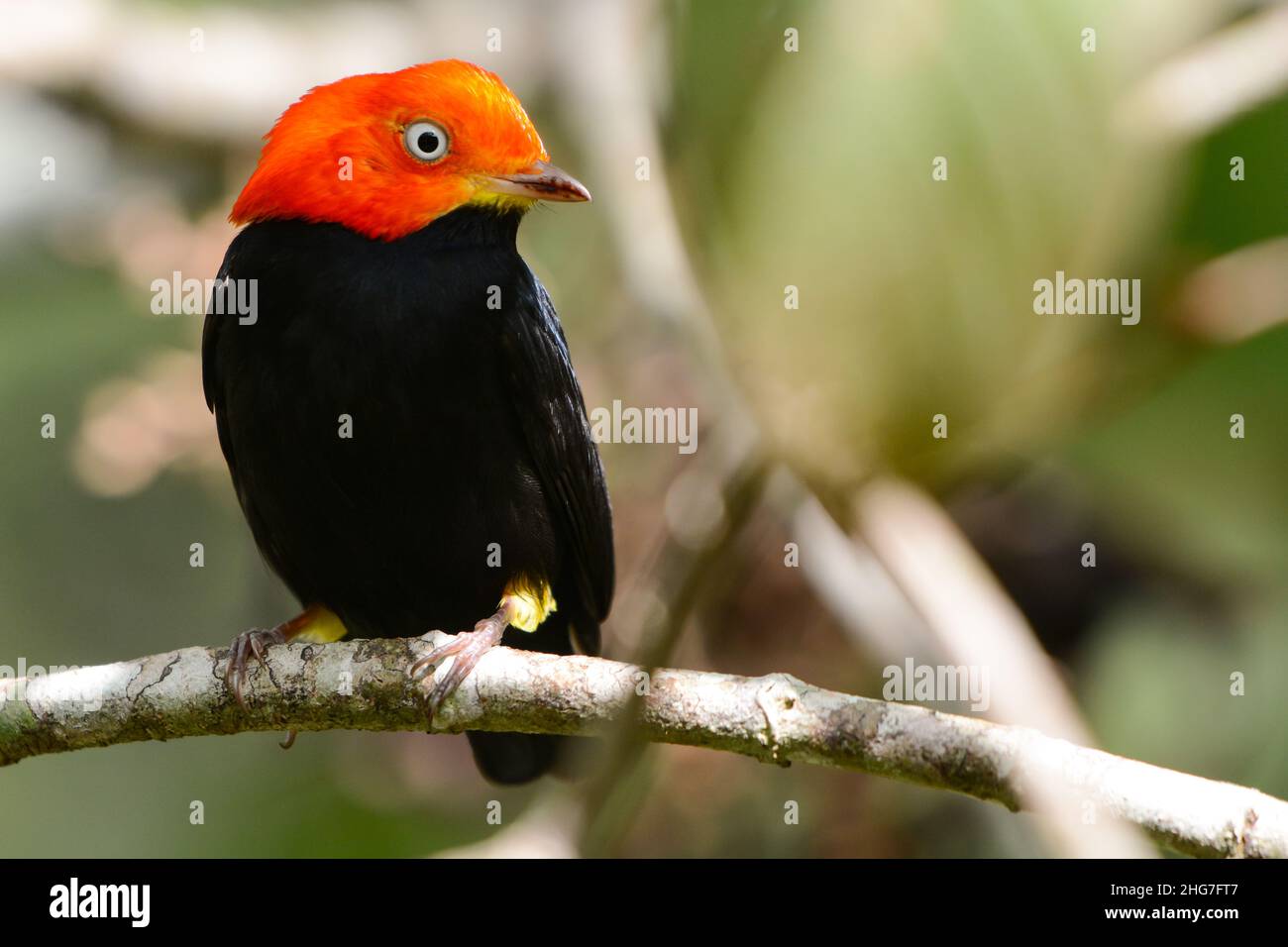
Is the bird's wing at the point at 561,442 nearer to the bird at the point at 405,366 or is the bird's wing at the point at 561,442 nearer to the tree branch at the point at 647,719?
the bird at the point at 405,366

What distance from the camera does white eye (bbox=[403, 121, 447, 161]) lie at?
4.31 metres

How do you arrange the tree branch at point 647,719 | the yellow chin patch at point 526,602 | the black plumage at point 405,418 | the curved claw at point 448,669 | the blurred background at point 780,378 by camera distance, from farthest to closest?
1. the yellow chin patch at point 526,602
2. the black plumage at point 405,418
3. the curved claw at point 448,669
4. the blurred background at point 780,378
5. the tree branch at point 647,719

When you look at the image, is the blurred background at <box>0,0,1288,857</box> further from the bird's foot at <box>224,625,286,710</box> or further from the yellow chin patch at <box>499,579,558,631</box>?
the bird's foot at <box>224,625,286,710</box>

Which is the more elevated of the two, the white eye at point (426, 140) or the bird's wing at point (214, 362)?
the white eye at point (426, 140)

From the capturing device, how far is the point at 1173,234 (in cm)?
478

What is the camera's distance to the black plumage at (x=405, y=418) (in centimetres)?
411

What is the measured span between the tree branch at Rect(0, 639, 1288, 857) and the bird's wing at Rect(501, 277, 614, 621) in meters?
0.89

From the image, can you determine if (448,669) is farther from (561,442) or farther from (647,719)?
(561,442)

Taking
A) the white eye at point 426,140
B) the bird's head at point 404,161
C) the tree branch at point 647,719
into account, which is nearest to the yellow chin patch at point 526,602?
the tree branch at point 647,719

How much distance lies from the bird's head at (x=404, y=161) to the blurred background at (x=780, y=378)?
47cm

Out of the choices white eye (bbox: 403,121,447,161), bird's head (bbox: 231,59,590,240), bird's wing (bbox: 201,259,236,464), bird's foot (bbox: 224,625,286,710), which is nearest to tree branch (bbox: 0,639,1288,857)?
bird's foot (bbox: 224,625,286,710)

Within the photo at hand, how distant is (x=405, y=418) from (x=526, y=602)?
27.8 inches

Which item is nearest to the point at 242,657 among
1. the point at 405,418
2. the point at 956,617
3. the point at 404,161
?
the point at 405,418
